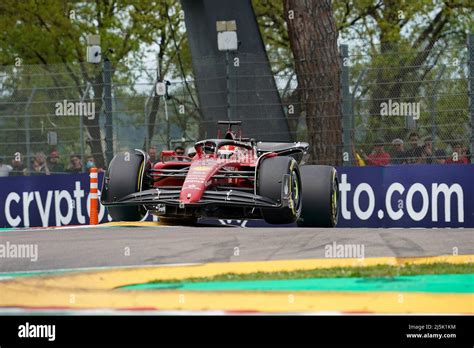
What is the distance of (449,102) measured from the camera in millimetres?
16188

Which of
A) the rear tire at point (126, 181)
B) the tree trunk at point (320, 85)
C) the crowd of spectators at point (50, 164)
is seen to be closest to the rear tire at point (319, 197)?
the rear tire at point (126, 181)

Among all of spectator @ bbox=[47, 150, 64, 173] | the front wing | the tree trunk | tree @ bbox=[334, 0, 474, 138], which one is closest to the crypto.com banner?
the tree trunk

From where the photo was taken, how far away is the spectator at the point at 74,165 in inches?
715

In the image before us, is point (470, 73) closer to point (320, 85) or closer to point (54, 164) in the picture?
point (320, 85)

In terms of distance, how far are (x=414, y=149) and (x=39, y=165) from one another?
6105 mm

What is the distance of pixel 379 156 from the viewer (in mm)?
16562

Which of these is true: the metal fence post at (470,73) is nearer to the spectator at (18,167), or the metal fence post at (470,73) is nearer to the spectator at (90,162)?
the spectator at (90,162)

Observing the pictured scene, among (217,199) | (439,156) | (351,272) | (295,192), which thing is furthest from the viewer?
(439,156)

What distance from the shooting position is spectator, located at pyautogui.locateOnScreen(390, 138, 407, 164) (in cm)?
1634

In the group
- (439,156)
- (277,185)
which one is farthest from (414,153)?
(277,185)

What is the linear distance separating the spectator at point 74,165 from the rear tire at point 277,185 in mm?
5825

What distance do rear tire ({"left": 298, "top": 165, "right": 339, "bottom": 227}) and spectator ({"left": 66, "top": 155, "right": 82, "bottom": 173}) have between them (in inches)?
209
